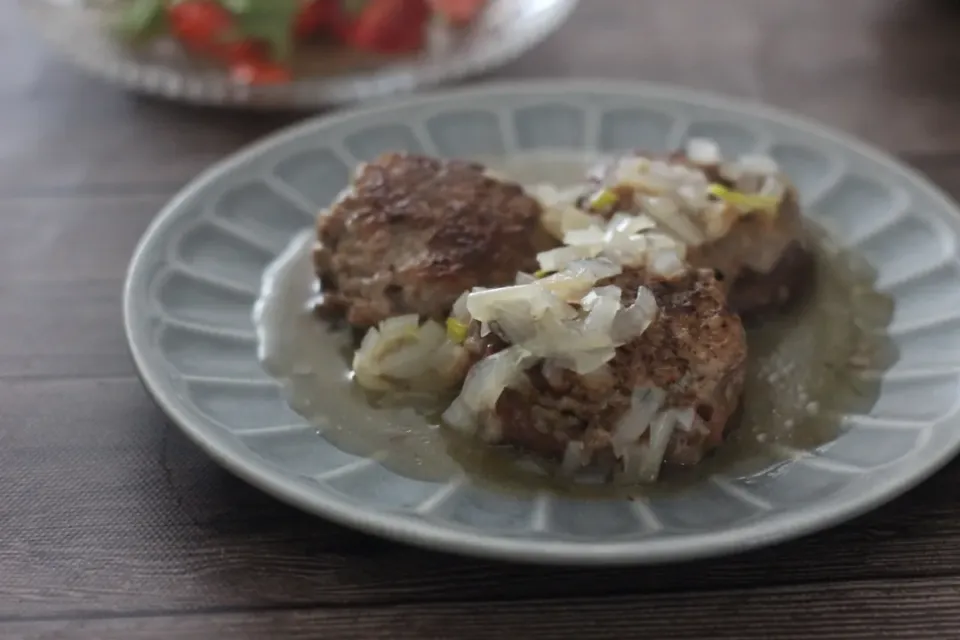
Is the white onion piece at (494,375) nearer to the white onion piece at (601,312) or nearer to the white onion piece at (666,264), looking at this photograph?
the white onion piece at (601,312)

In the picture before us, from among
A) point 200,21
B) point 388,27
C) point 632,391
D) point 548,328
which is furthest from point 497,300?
point 200,21

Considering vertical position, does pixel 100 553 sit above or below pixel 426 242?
below

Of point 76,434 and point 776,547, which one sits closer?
point 776,547

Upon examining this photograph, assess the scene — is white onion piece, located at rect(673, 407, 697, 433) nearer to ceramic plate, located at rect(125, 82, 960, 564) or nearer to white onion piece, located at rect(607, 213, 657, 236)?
ceramic plate, located at rect(125, 82, 960, 564)

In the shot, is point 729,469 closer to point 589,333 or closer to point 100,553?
point 589,333

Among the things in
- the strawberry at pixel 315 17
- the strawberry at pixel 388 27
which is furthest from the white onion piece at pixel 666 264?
the strawberry at pixel 315 17

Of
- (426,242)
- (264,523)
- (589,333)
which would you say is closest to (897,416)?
(589,333)
